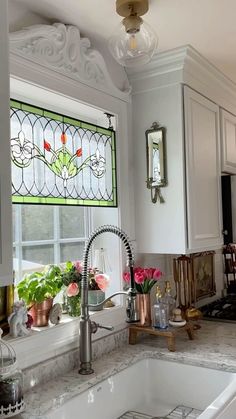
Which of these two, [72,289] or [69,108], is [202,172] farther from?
[72,289]

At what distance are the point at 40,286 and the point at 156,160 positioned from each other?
2.82 feet

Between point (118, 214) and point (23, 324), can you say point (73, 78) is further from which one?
point (23, 324)

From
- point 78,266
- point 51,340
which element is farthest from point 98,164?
point 51,340

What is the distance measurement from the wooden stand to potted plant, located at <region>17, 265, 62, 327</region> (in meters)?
0.47

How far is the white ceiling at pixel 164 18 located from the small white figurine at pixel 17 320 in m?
1.04

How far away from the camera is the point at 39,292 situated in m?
1.56

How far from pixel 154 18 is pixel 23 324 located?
132cm

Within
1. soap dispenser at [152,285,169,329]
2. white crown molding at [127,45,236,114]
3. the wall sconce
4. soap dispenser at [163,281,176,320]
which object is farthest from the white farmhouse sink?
white crown molding at [127,45,236,114]

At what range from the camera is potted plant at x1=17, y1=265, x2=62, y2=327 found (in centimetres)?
156

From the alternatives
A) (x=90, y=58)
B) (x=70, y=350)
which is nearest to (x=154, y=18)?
(x=90, y=58)

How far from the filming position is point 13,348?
4.57 ft

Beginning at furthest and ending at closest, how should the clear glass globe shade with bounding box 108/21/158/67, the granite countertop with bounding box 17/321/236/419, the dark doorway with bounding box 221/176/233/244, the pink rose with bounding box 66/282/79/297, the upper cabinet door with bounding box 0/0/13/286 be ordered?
the dark doorway with bounding box 221/176/233/244 < the pink rose with bounding box 66/282/79/297 < the clear glass globe shade with bounding box 108/21/158/67 < the granite countertop with bounding box 17/321/236/419 < the upper cabinet door with bounding box 0/0/13/286

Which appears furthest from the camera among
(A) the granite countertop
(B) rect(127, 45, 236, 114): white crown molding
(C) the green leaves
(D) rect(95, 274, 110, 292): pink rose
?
(B) rect(127, 45, 236, 114): white crown molding

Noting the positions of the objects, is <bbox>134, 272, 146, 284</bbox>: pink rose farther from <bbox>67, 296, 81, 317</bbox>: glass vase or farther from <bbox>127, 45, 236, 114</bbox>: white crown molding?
<bbox>127, 45, 236, 114</bbox>: white crown molding
